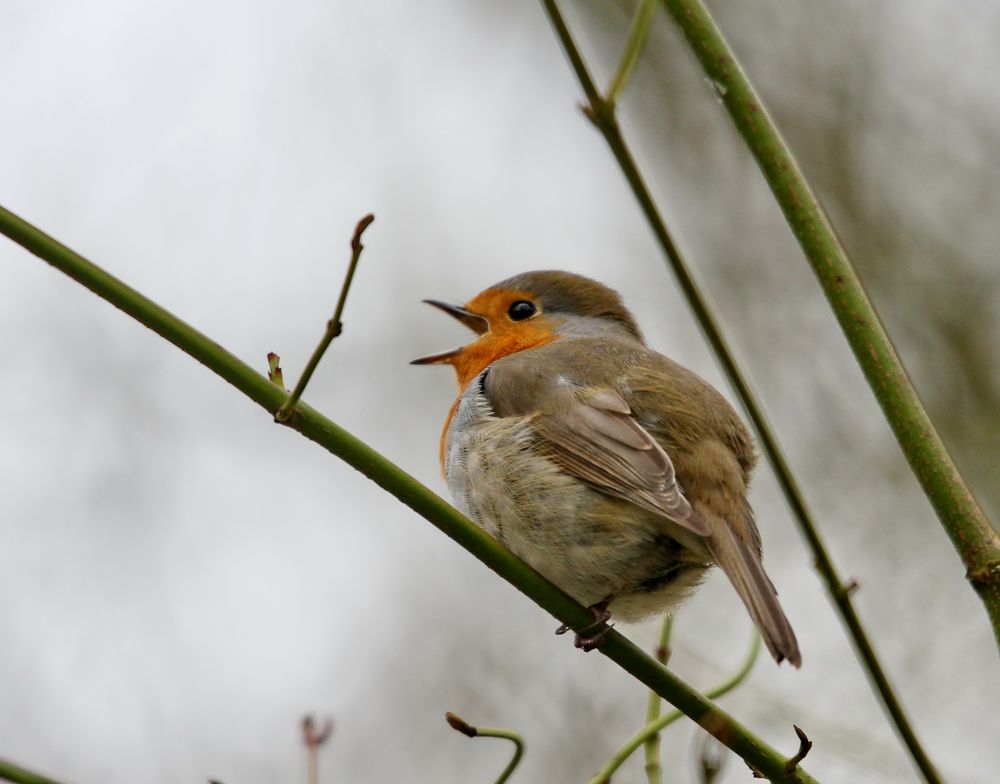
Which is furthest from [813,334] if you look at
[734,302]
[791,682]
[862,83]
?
[791,682]

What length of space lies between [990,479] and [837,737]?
8.82 ft

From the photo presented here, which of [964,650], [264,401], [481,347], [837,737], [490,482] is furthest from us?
[964,650]

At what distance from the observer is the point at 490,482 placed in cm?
334

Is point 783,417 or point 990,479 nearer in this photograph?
point 990,479

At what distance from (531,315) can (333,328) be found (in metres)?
2.49

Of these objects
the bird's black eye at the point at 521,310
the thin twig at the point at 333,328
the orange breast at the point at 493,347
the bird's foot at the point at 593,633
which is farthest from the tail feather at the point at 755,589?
the bird's black eye at the point at 521,310

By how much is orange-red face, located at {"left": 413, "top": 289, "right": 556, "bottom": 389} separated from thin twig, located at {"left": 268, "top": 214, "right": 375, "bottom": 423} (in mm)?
2057

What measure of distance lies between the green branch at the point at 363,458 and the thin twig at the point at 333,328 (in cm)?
1

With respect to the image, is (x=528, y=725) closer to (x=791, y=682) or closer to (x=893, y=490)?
(x=791, y=682)

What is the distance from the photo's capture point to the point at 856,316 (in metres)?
2.24

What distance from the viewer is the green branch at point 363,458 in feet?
6.10

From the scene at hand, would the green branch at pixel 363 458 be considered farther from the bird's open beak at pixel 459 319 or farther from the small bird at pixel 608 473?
the bird's open beak at pixel 459 319

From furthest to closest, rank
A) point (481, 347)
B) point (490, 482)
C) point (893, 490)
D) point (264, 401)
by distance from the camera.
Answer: point (893, 490) < point (481, 347) < point (490, 482) < point (264, 401)

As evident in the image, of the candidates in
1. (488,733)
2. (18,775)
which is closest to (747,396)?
(488,733)
